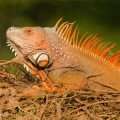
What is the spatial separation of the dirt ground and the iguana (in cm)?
26

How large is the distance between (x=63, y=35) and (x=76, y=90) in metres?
0.78

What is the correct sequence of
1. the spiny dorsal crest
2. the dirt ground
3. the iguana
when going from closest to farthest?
the dirt ground
the iguana
the spiny dorsal crest

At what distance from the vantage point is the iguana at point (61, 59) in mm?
4883

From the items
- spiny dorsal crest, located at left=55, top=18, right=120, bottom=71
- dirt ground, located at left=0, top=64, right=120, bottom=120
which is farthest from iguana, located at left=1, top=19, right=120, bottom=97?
dirt ground, located at left=0, top=64, right=120, bottom=120

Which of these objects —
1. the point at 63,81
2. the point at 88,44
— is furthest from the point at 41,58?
the point at 88,44

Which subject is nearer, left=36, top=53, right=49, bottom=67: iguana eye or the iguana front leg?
the iguana front leg

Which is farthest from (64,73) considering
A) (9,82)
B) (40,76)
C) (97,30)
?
(97,30)

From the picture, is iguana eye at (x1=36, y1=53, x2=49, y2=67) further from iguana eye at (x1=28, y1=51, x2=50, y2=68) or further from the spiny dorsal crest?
the spiny dorsal crest

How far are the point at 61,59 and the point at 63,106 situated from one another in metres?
0.71

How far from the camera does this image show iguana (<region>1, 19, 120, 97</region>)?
4.88 m

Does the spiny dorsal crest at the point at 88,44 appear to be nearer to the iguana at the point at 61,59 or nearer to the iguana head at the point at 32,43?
the iguana at the point at 61,59

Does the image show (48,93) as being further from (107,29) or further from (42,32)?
(107,29)

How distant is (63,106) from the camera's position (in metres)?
4.45

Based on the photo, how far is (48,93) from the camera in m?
4.64
